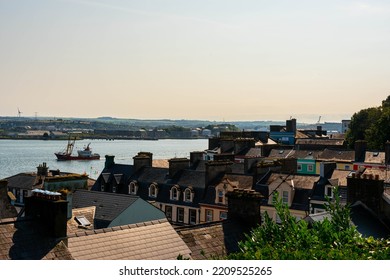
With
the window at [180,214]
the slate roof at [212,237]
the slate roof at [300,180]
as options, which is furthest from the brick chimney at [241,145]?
the slate roof at [212,237]

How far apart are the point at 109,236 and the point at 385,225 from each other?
35.3 feet

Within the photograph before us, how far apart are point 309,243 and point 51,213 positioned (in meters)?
7.18

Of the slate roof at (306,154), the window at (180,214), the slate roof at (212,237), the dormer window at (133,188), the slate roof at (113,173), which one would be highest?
the slate roof at (306,154)

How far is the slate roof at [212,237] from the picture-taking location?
18.1 m

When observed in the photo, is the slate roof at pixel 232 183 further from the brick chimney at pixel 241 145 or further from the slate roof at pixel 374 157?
the slate roof at pixel 374 157

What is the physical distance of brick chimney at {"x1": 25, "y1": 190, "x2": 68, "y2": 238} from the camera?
15.3 m

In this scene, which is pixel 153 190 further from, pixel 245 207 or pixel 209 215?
pixel 245 207

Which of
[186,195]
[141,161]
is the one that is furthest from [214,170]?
[141,161]

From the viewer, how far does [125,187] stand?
45.2 metres

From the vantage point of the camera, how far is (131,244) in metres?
16.9

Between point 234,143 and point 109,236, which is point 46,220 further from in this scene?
point 234,143

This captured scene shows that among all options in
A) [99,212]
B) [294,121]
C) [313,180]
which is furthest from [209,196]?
[294,121]

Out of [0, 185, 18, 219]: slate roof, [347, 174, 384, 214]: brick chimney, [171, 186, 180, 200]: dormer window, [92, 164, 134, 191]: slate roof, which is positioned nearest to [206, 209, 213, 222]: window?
[171, 186, 180, 200]: dormer window

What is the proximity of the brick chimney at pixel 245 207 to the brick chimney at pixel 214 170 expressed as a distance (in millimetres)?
20064
